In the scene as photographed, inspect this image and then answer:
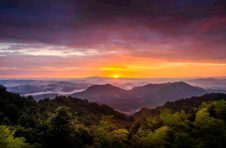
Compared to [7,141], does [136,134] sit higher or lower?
lower

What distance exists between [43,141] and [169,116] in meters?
18.4

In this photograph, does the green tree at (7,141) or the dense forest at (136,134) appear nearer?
the green tree at (7,141)

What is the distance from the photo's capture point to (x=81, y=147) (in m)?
49.1

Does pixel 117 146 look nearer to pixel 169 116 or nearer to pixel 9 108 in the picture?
pixel 169 116

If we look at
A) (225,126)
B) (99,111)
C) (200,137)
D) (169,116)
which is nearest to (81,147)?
(169,116)

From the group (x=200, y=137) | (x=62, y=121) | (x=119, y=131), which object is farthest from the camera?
(x=62, y=121)

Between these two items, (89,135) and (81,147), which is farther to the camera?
(89,135)

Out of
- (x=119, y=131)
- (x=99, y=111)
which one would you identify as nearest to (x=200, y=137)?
(x=119, y=131)

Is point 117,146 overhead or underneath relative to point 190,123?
underneath

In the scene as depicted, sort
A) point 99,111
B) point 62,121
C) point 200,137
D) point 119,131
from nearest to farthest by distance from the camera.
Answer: point 200,137 → point 119,131 → point 62,121 → point 99,111

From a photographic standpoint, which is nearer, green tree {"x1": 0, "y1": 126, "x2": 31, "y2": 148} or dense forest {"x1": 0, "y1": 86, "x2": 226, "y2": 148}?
green tree {"x1": 0, "y1": 126, "x2": 31, "y2": 148}

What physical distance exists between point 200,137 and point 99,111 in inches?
3851

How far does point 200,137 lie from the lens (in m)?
42.9

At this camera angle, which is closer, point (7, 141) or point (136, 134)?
point (7, 141)
